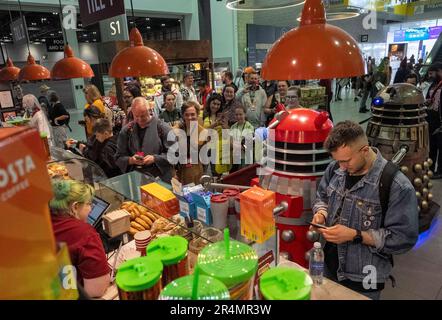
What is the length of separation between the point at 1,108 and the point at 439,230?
10475 millimetres

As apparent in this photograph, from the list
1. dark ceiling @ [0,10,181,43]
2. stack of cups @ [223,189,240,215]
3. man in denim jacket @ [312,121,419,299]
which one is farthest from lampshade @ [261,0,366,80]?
dark ceiling @ [0,10,181,43]

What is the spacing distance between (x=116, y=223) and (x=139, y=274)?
1348 mm

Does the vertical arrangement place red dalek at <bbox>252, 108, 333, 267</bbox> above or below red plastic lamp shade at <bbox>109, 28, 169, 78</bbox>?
below

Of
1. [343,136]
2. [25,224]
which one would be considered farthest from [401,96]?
[25,224]

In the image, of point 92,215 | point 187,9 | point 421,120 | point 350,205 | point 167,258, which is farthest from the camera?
point 187,9

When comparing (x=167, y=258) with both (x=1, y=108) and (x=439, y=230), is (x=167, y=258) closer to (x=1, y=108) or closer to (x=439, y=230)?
(x=439, y=230)

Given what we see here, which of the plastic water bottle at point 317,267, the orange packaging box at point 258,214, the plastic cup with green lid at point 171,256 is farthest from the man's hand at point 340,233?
the plastic cup with green lid at point 171,256

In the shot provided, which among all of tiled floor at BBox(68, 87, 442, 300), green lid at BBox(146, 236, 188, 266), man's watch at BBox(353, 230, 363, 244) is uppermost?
green lid at BBox(146, 236, 188, 266)

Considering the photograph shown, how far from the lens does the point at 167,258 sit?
1.46 metres

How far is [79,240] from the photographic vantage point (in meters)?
1.84

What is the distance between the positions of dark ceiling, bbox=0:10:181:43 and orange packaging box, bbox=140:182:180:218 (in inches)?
489

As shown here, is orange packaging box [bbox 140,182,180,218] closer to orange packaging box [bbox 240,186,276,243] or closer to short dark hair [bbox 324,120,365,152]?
orange packaging box [bbox 240,186,276,243]

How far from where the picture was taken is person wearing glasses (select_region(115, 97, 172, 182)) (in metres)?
3.99
